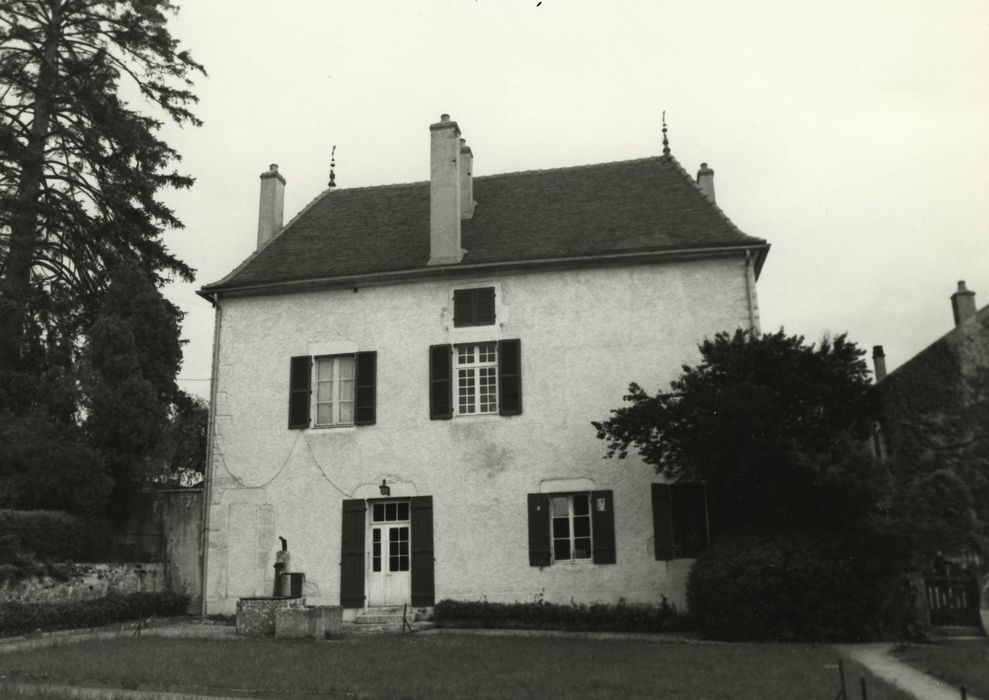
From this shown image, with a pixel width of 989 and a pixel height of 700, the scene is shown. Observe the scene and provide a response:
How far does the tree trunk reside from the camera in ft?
67.4

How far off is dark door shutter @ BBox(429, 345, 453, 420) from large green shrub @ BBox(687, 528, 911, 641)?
6352 mm

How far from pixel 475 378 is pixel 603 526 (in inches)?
151

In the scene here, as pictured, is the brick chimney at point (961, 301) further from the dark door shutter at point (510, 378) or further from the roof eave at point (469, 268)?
the dark door shutter at point (510, 378)

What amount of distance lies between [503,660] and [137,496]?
1134 centimetres

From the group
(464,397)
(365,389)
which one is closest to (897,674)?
(464,397)

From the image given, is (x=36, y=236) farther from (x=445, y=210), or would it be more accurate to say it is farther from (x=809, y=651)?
(x=809, y=651)

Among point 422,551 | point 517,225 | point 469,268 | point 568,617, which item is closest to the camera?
point 568,617

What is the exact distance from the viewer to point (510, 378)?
59.0 feet

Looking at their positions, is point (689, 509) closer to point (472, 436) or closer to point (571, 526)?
point (571, 526)

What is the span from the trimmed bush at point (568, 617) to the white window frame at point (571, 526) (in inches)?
33.1

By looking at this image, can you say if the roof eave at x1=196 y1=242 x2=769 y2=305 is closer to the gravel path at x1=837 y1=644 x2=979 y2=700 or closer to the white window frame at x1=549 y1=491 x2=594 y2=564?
the white window frame at x1=549 y1=491 x2=594 y2=564

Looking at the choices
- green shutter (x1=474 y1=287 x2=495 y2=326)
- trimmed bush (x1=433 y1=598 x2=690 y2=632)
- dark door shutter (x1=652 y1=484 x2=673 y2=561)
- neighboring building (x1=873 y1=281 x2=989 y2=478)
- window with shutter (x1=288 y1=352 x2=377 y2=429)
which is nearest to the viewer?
neighboring building (x1=873 y1=281 x2=989 y2=478)

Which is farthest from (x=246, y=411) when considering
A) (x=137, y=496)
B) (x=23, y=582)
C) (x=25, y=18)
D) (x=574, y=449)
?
(x=25, y=18)

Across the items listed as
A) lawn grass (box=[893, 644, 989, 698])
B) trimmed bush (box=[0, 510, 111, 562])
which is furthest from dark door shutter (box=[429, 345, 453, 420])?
lawn grass (box=[893, 644, 989, 698])
